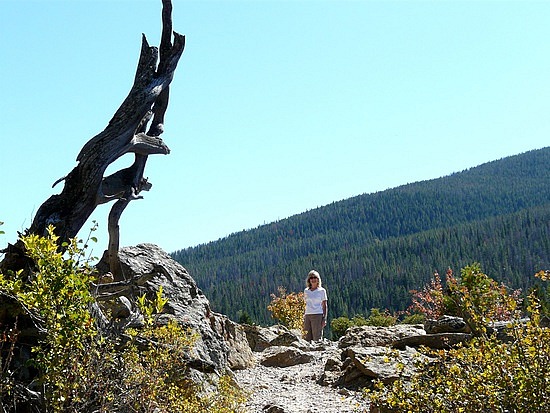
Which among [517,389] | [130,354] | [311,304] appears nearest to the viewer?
[517,389]

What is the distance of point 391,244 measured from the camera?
354ft

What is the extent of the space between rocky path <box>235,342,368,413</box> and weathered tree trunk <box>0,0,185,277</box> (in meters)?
2.75

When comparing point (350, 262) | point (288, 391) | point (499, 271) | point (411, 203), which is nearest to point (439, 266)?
point (499, 271)

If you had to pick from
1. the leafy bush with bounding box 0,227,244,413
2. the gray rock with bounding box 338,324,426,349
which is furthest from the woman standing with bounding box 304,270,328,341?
the leafy bush with bounding box 0,227,244,413

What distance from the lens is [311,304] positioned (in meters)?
11.4

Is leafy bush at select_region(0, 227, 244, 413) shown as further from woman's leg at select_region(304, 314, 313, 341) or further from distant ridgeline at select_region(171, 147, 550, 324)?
distant ridgeline at select_region(171, 147, 550, 324)

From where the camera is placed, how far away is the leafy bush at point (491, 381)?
3129mm

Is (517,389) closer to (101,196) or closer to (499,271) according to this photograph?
(101,196)

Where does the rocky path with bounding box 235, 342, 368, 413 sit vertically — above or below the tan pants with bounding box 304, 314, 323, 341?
below

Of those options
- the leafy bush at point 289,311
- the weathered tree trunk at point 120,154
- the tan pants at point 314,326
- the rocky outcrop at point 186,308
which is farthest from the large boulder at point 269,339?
the leafy bush at point 289,311

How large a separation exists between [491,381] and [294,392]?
4801mm

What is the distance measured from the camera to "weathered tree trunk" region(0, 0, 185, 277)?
18.7ft

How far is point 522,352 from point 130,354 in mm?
2852

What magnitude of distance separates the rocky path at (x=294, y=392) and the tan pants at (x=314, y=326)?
1831mm
